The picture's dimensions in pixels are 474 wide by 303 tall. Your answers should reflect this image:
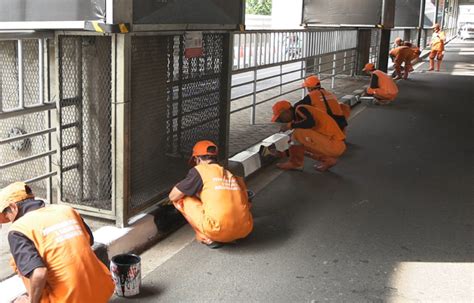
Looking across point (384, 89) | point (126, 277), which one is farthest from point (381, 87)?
point (126, 277)

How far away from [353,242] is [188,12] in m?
2.67

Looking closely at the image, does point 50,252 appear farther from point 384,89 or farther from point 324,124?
point 384,89

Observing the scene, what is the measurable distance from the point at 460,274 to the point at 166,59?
322cm

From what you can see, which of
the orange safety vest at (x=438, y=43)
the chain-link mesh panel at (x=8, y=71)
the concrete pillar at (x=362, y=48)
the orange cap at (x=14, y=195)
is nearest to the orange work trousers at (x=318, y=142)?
the chain-link mesh panel at (x=8, y=71)

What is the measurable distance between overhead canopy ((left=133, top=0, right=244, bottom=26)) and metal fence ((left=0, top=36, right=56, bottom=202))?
0.92m

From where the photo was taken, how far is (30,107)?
491cm

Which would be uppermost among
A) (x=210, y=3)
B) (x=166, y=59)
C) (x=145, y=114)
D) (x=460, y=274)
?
(x=210, y=3)

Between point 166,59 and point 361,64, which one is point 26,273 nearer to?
point 166,59

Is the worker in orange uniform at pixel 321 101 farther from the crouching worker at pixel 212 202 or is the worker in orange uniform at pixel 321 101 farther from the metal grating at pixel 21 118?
the metal grating at pixel 21 118

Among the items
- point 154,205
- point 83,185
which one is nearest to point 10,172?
point 83,185

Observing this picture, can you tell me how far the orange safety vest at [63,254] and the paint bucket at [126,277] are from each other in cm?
52

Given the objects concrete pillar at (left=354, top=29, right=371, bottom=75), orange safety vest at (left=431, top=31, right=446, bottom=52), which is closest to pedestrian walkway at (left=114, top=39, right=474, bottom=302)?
concrete pillar at (left=354, top=29, right=371, bottom=75)

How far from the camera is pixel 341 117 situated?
26.8 ft

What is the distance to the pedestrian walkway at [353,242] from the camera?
453 centimetres
